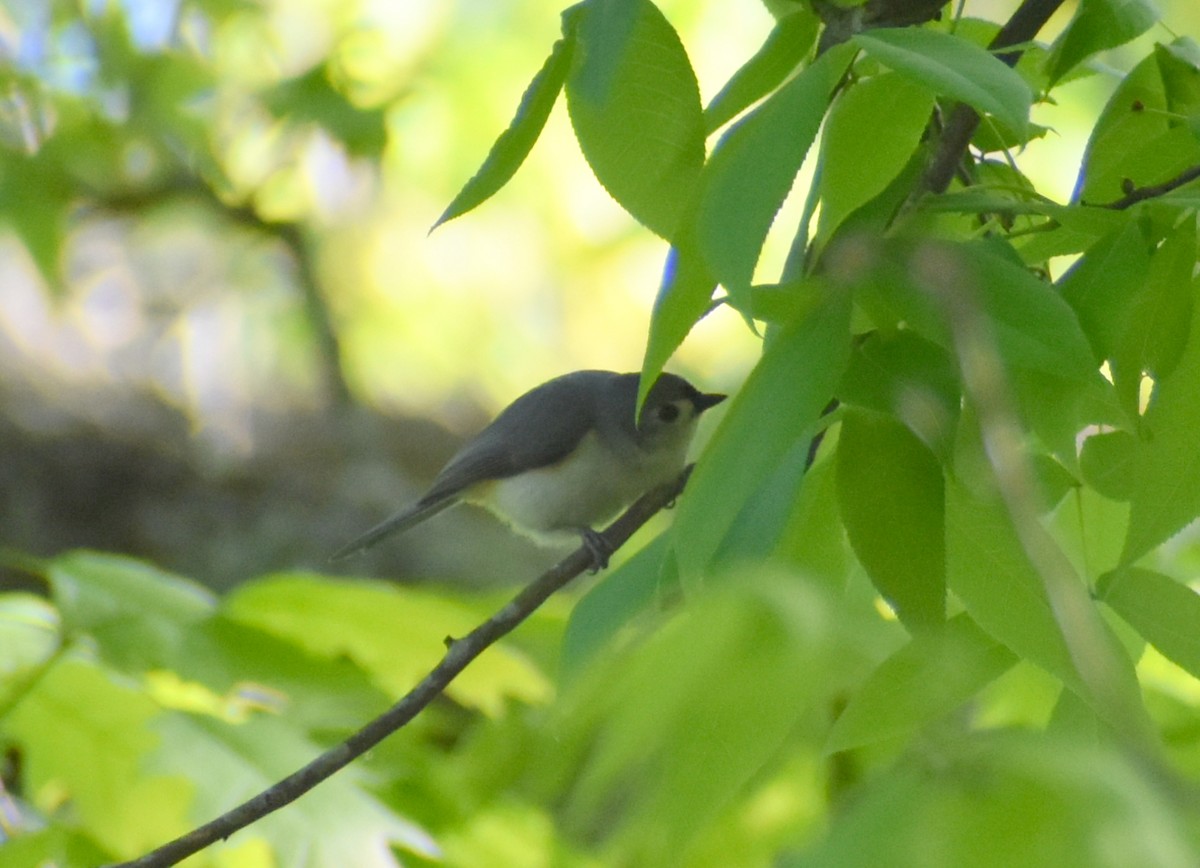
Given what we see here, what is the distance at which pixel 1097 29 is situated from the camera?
3.08ft

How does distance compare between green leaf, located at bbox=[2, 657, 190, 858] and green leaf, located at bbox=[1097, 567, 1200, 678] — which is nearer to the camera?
green leaf, located at bbox=[1097, 567, 1200, 678]

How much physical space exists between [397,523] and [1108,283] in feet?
6.64

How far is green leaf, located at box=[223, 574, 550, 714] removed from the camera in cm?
151

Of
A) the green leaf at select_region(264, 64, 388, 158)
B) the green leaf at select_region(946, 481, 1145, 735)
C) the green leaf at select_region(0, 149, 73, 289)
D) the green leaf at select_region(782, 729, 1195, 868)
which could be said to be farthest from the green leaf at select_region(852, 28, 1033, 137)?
the green leaf at select_region(0, 149, 73, 289)

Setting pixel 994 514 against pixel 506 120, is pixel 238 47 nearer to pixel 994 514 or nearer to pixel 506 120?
pixel 506 120

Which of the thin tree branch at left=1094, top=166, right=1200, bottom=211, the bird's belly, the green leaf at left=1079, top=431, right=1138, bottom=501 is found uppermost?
the thin tree branch at left=1094, top=166, right=1200, bottom=211

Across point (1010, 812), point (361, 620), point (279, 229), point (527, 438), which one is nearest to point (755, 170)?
point (1010, 812)

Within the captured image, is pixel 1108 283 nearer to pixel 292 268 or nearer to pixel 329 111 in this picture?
pixel 329 111

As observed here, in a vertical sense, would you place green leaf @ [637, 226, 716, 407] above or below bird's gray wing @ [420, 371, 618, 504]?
above

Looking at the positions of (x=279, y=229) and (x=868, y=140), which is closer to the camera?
(x=868, y=140)

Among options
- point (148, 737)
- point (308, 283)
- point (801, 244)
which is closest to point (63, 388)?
point (308, 283)

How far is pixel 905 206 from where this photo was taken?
2.93 feet

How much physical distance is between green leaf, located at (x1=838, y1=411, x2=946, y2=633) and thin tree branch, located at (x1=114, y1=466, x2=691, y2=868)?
48 centimetres

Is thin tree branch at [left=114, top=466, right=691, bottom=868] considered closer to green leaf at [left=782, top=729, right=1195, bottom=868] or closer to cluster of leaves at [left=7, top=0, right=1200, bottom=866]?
cluster of leaves at [left=7, top=0, right=1200, bottom=866]
